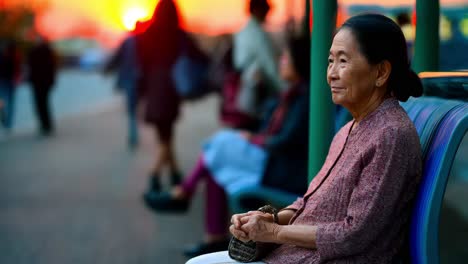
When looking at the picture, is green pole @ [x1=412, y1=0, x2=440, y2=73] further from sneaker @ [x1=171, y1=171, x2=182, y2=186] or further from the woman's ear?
sneaker @ [x1=171, y1=171, x2=182, y2=186]

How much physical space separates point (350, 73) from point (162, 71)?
5.89m

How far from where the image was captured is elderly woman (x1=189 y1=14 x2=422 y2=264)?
6.80 ft

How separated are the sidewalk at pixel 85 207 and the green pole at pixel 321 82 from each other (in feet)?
→ 8.24

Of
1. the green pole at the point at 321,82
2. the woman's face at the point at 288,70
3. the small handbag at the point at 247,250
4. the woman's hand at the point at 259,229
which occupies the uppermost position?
the green pole at the point at 321,82

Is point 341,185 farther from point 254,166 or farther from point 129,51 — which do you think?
point 129,51

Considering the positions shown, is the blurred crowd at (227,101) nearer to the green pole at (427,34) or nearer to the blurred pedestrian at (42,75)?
the green pole at (427,34)

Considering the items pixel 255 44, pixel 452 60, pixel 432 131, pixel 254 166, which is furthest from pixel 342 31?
pixel 452 60

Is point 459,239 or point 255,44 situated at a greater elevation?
point 255,44

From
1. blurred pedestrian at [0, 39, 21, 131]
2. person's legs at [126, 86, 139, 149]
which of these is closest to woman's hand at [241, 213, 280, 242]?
person's legs at [126, 86, 139, 149]

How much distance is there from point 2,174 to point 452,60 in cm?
1224

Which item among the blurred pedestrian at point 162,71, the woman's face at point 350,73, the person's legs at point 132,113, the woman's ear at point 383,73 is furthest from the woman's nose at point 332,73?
the person's legs at point 132,113

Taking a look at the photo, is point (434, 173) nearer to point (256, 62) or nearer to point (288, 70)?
point (288, 70)

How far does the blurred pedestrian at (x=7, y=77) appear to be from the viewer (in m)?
14.8

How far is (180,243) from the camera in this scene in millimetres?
5719
